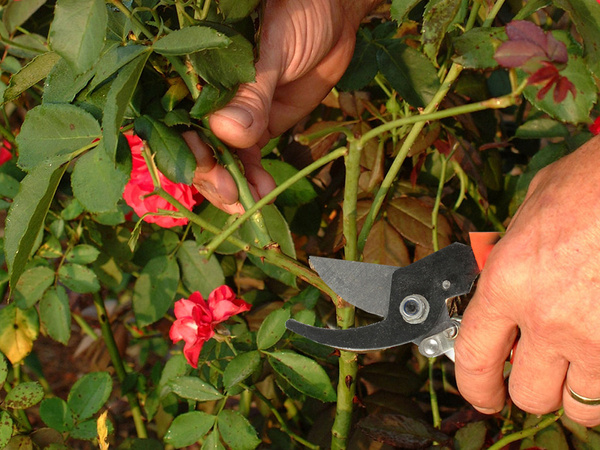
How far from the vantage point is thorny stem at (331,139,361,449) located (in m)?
0.94

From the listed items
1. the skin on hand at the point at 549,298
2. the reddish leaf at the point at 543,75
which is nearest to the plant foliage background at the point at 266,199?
the reddish leaf at the point at 543,75

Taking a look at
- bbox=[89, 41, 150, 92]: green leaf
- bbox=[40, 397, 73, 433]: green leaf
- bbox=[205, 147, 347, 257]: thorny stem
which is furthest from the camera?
bbox=[40, 397, 73, 433]: green leaf

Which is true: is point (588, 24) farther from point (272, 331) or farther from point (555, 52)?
point (272, 331)

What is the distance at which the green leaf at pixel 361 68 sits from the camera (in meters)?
1.32

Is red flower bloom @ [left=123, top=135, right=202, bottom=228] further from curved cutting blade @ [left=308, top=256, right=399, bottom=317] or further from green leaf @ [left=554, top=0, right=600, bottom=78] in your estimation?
green leaf @ [left=554, top=0, right=600, bottom=78]

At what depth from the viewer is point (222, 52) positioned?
92 centimetres

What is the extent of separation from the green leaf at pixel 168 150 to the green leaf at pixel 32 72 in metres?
0.20

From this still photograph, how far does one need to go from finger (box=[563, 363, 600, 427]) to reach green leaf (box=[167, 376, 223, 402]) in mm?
603

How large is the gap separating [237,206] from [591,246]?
60cm

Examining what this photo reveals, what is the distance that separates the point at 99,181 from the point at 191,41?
26 centimetres

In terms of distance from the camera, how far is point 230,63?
3.04 feet

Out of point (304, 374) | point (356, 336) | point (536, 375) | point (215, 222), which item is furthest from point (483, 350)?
point (215, 222)

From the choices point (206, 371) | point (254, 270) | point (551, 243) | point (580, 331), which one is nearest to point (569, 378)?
point (580, 331)

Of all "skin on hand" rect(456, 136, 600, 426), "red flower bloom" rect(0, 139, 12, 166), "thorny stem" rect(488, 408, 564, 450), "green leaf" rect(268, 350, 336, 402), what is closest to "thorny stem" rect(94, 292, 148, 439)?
"red flower bloom" rect(0, 139, 12, 166)
